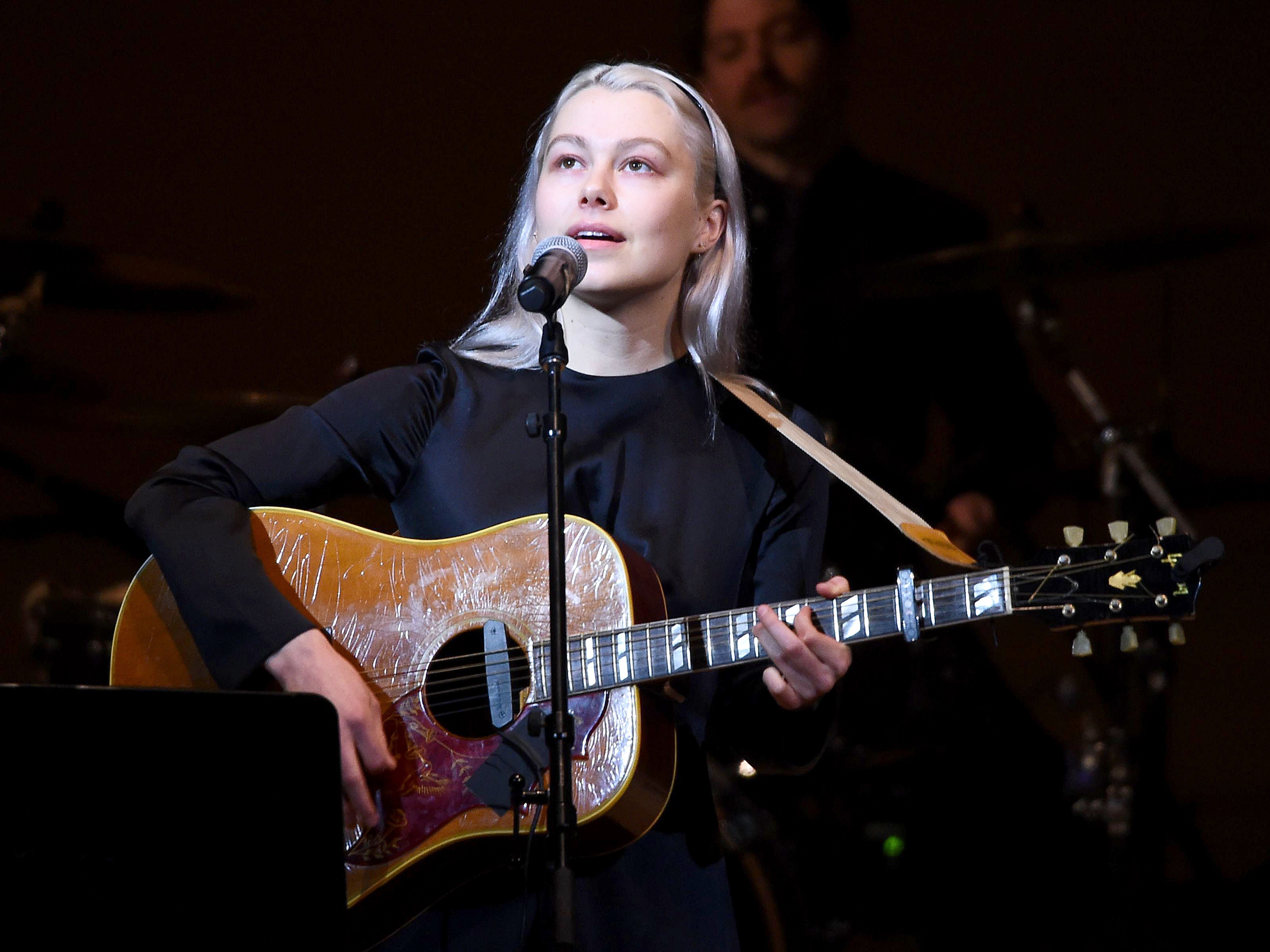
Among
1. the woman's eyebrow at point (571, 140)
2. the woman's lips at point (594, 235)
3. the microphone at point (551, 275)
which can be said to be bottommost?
the microphone at point (551, 275)

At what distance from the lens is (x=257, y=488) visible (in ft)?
6.81

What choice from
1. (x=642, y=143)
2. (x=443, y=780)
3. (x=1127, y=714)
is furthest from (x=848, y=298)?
(x=443, y=780)

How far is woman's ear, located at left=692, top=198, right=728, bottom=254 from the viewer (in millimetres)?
2322

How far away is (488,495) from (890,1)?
292cm

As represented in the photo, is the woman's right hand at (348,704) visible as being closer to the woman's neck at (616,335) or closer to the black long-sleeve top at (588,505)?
the black long-sleeve top at (588,505)

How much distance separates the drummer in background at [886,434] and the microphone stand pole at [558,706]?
2099mm

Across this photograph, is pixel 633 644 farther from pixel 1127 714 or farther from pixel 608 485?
pixel 1127 714

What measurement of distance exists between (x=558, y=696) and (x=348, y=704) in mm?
401

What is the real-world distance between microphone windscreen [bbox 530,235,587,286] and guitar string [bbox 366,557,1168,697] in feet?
1.81

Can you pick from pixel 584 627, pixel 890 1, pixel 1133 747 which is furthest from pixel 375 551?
pixel 890 1

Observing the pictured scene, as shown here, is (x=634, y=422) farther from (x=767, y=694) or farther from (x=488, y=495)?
(x=767, y=694)

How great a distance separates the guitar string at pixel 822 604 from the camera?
5.70ft

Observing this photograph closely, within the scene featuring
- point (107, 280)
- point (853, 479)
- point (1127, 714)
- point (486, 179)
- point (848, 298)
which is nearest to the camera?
point (853, 479)

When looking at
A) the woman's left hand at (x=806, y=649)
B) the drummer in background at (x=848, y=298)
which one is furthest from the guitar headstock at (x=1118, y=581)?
the drummer in background at (x=848, y=298)
